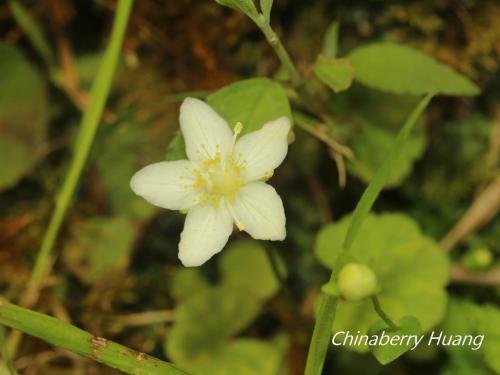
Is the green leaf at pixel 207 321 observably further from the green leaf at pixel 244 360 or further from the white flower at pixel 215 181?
the white flower at pixel 215 181

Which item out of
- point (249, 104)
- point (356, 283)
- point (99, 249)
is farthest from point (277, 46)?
point (99, 249)

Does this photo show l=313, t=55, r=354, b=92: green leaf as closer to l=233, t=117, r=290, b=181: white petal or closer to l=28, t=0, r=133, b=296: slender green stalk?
l=233, t=117, r=290, b=181: white petal

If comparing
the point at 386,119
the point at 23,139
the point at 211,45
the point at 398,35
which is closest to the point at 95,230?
the point at 23,139

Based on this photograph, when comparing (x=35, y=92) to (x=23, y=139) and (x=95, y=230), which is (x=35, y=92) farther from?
(x=95, y=230)

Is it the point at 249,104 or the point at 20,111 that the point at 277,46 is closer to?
the point at 249,104

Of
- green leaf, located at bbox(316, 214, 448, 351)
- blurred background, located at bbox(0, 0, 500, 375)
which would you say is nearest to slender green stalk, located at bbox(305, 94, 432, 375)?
green leaf, located at bbox(316, 214, 448, 351)
